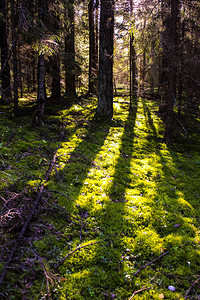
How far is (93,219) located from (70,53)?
935 cm

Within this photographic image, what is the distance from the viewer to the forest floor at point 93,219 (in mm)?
2744

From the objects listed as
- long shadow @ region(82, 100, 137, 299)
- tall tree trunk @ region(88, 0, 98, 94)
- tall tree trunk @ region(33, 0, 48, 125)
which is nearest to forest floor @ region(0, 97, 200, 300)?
long shadow @ region(82, 100, 137, 299)

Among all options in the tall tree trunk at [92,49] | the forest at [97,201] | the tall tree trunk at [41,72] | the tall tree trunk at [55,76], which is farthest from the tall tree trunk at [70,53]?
the tall tree trunk at [41,72]

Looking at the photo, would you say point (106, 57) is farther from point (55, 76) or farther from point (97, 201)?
point (97, 201)

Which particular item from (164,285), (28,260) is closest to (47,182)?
(28,260)

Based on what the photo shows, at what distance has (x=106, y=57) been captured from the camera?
10.7m

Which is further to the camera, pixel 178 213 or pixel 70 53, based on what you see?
pixel 70 53

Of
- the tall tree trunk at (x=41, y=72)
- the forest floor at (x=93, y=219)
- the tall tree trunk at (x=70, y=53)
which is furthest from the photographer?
the tall tree trunk at (x=70, y=53)

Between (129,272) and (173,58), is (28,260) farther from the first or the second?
(173,58)

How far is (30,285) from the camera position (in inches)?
99.3

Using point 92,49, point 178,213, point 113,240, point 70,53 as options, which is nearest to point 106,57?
point 70,53

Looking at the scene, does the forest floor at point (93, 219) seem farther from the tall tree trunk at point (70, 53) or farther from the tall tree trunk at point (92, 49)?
the tall tree trunk at point (92, 49)

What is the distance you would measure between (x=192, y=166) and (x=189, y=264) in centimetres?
509

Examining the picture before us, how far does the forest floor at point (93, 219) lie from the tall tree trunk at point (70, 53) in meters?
4.60
